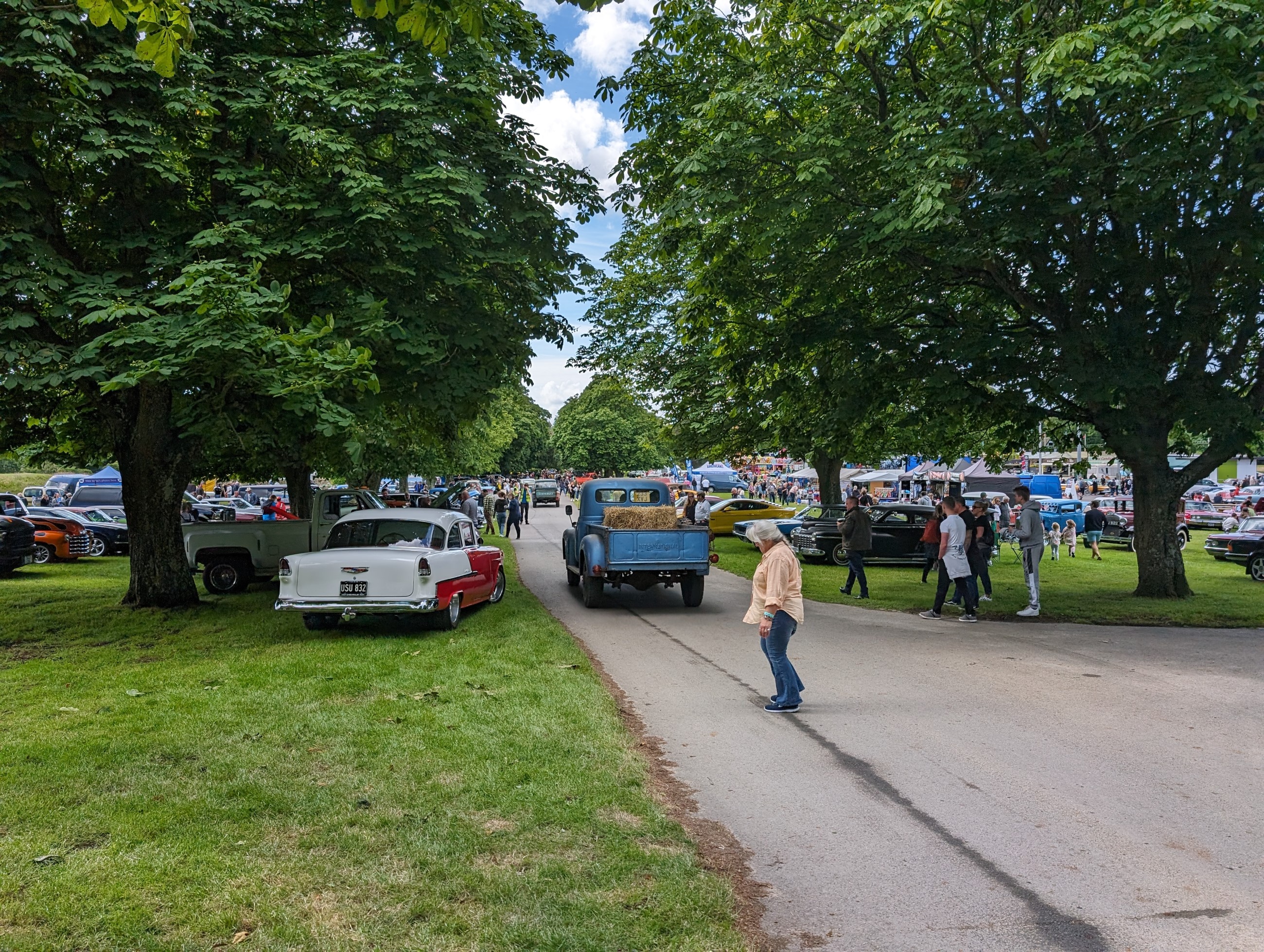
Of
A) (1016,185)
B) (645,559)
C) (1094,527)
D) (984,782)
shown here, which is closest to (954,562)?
(645,559)

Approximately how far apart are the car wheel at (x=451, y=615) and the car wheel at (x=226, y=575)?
7.18 meters

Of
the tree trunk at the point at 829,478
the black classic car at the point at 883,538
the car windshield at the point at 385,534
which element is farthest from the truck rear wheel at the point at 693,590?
the tree trunk at the point at 829,478

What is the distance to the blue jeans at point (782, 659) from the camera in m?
7.64

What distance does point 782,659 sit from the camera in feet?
25.4

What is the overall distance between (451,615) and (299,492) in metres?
15.0

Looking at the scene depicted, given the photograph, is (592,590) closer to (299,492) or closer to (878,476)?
(299,492)

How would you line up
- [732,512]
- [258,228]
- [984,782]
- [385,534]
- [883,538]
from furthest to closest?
[732,512] → [883,538] → [385,534] → [258,228] → [984,782]

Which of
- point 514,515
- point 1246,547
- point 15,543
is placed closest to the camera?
point 15,543

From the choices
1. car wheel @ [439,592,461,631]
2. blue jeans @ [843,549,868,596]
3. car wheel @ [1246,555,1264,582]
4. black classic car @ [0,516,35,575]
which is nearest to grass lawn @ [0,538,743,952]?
car wheel @ [439,592,461,631]

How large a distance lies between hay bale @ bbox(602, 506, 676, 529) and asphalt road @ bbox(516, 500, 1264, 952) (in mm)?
4367

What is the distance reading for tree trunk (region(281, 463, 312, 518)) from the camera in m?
24.3

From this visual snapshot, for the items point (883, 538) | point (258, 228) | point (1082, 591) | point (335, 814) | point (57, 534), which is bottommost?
point (1082, 591)

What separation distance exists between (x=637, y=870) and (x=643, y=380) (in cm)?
2730

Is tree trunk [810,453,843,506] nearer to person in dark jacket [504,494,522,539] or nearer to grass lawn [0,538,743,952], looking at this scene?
person in dark jacket [504,494,522,539]
